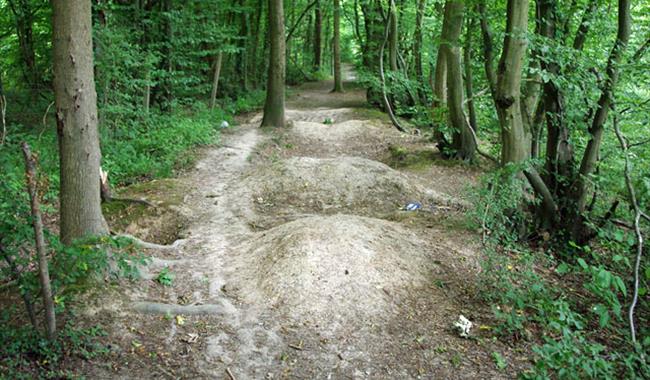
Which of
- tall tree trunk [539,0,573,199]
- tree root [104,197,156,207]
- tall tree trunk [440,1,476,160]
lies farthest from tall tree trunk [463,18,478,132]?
tree root [104,197,156,207]

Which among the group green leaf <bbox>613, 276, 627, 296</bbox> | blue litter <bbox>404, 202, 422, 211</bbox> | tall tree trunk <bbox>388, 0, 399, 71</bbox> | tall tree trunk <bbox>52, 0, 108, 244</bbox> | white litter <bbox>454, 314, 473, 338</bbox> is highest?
tall tree trunk <bbox>388, 0, 399, 71</bbox>

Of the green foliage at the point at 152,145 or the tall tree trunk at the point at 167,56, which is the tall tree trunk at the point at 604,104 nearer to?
the green foliage at the point at 152,145

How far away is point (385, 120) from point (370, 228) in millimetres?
10743

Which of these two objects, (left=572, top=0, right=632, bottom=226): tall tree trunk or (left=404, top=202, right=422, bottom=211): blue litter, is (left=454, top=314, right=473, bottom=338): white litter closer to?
(left=572, top=0, right=632, bottom=226): tall tree trunk

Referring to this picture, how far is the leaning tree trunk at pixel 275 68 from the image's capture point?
13.8 meters

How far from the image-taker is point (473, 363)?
171 inches

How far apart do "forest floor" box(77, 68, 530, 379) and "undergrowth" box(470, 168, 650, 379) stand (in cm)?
31

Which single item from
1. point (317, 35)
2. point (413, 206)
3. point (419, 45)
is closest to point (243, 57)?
point (419, 45)

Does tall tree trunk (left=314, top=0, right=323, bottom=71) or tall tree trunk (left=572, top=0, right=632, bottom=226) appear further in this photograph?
tall tree trunk (left=314, top=0, right=323, bottom=71)

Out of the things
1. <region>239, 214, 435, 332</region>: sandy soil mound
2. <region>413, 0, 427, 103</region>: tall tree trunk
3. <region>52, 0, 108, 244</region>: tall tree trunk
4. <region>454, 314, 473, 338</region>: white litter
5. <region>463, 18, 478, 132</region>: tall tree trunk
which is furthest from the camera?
<region>413, 0, 427, 103</region>: tall tree trunk

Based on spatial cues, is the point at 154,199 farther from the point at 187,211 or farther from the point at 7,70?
the point at 7,70

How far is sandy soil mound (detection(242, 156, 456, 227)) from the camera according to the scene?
8469 mm

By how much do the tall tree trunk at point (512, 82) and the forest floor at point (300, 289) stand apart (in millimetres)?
1295

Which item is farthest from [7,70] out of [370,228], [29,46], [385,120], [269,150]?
[370,228]
